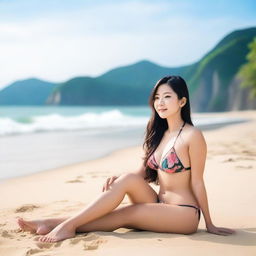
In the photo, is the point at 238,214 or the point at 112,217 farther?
the point at 238,214

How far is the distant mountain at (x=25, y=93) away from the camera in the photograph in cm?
13600

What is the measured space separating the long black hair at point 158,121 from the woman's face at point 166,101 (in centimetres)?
3

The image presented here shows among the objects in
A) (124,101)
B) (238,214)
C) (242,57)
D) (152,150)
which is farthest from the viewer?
(124,101)

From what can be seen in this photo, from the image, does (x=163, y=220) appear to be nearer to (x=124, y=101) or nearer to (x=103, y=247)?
(x=103, y=247)

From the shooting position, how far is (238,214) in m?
4.23

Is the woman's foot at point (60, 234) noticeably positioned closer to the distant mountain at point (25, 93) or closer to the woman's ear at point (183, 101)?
the woman's ear at point (183, 101)

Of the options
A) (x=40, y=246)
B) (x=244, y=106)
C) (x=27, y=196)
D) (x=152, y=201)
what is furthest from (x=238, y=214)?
(x=244, y=106)

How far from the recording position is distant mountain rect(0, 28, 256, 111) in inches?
3354

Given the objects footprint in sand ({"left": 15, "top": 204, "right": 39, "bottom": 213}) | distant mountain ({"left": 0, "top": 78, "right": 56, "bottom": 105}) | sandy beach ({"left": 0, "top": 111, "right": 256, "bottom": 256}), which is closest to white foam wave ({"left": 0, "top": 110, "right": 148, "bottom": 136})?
sandy beach ({"left": 0, "top": 111, "right": 256, "bottom": 256})

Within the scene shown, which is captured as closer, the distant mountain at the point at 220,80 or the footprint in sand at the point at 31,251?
the footprint in sand at the point at 31,251

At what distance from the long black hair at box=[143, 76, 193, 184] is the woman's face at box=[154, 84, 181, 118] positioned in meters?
0.03

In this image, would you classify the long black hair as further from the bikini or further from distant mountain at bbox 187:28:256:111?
distant mountain at bbox 187:28:256:111

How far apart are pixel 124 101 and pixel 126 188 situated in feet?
437

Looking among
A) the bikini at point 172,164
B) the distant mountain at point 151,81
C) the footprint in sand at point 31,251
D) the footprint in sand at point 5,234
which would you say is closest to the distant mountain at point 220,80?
the distant mountain at point 151,81
